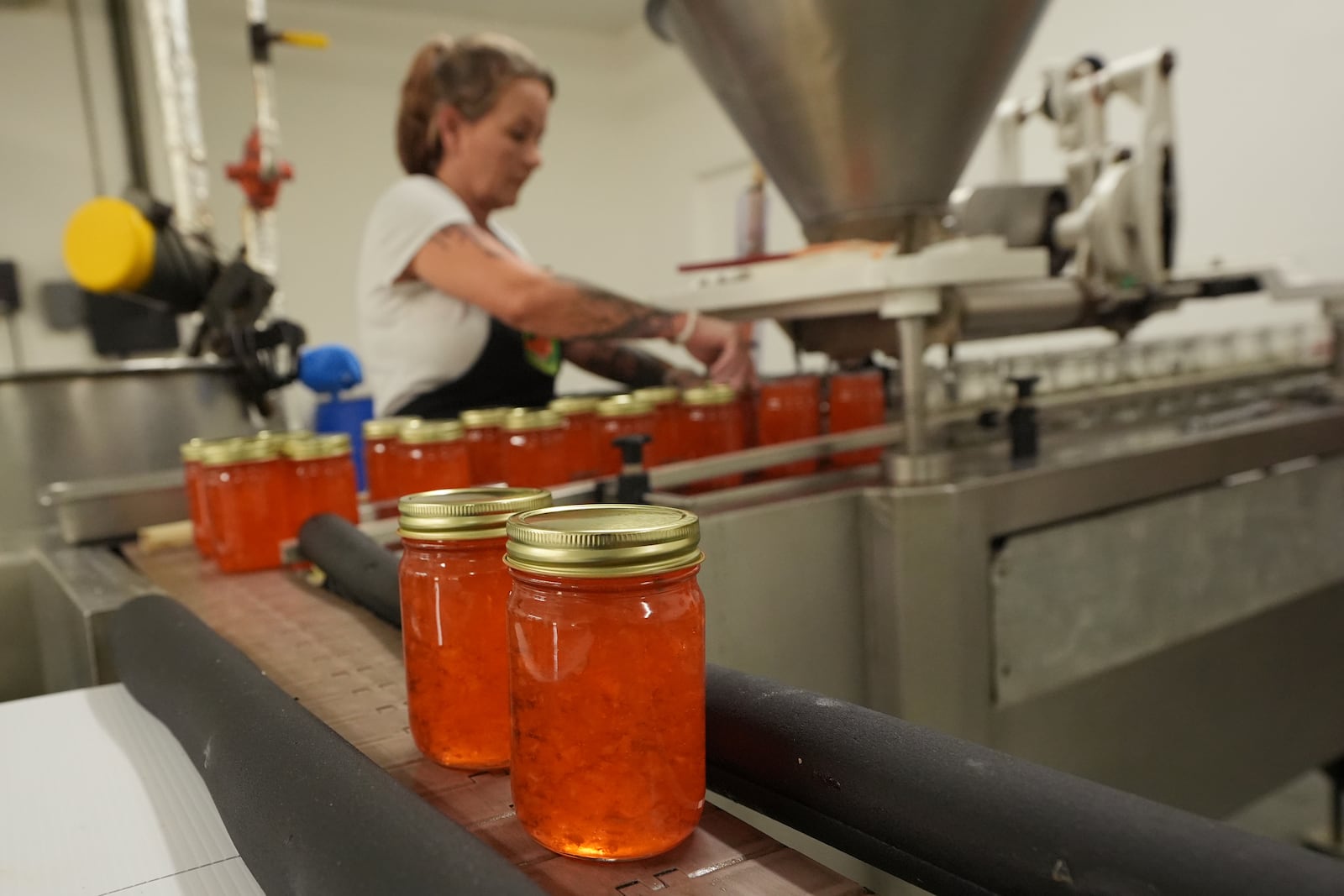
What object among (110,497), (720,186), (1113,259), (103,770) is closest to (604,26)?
(720,186)

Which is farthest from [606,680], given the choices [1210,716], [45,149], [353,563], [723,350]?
[45,149]

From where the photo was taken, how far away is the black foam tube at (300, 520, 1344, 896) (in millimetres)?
326

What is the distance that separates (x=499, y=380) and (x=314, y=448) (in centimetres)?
64

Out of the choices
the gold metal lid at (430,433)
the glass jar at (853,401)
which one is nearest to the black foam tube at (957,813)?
the gold metal lid at (430,433)

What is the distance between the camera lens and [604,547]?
39 centimetres

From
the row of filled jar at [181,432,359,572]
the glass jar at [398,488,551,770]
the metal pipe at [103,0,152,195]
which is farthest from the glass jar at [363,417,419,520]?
the metal pipe at [103,0,152,195]

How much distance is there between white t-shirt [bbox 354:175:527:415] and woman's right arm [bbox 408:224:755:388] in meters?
0.04

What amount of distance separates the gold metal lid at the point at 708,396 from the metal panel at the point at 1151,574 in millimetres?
426

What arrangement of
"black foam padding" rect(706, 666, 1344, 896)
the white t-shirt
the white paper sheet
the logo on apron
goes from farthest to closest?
the logo on apron, the white t-shirt, the white paper sheet, "black foam padding" rect(706, 666, 1344, 896)

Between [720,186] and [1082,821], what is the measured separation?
16.5ft

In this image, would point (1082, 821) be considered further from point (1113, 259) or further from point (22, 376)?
point (22, 376)

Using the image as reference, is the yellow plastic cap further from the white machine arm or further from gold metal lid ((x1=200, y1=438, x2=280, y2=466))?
the white machine arm

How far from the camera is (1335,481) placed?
1.58m

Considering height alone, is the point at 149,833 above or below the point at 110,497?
below
